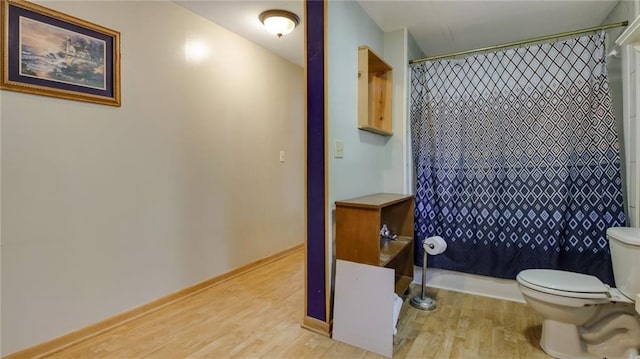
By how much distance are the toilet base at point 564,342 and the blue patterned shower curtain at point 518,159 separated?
606mm

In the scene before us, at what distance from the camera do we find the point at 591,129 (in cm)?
193

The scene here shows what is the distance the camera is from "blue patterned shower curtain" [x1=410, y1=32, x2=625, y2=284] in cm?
193

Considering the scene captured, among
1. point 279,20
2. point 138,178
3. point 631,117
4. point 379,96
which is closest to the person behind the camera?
point 631,117

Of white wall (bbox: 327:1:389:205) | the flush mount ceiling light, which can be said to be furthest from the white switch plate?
the flush mount ceiling light

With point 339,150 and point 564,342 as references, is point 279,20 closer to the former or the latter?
point 339,150

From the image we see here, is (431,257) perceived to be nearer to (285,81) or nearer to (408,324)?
(408,324)

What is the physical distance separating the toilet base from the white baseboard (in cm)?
67

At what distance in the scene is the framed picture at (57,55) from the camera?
1486 mm

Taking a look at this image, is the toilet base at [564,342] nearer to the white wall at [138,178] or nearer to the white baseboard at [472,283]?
the white baseboard at [472,283]

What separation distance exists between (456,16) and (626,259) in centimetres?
184

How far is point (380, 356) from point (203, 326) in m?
1.10

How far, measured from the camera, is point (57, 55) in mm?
1649

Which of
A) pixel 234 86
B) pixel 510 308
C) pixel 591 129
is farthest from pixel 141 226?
pixel 591 129

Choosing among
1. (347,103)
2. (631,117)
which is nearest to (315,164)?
(347,103)
